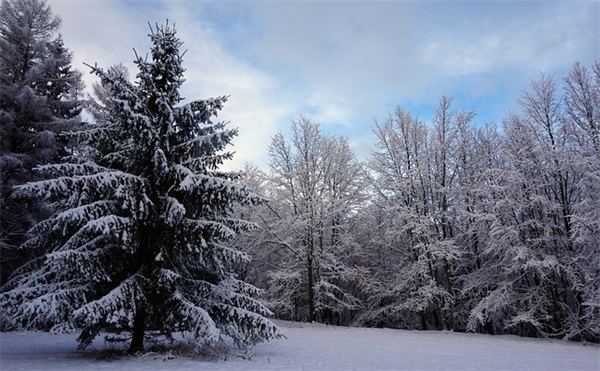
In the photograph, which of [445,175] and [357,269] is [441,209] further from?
[357,269]

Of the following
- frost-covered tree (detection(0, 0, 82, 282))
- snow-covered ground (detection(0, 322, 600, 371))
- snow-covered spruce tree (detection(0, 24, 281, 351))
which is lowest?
snow-covered ground (detection(0, 322, 600, 371))

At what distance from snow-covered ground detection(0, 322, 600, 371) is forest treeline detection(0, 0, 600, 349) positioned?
81cm

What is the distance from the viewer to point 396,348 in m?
12.3

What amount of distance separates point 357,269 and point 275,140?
10.6 m

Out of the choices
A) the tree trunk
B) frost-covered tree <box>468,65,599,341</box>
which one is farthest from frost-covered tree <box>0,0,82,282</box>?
frost-covered tree <box>468,65,599,341</box>

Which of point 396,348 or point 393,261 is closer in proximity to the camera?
point 396,348

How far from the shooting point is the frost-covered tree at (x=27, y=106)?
50.4ft

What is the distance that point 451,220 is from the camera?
22.4 m

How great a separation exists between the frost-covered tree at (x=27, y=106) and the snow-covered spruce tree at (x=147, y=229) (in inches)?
305

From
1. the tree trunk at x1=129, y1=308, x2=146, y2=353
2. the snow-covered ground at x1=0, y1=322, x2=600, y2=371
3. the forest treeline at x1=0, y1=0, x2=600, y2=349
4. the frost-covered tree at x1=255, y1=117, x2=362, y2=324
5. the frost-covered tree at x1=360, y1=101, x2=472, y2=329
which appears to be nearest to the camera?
the snow-covered ground at x1=0, y1=322, x2=600, y2=371

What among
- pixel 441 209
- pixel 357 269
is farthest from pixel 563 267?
pixel 357 269

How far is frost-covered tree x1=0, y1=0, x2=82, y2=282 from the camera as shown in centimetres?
1535

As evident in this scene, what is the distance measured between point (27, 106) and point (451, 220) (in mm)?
23763

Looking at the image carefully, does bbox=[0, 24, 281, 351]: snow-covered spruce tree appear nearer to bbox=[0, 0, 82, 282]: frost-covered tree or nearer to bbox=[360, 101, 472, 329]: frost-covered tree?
bbox=[0, 0, 82, 282]: frost-covered tree
